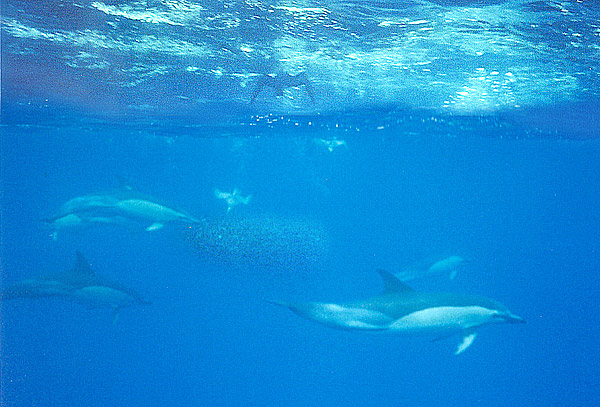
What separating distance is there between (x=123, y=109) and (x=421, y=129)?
15.1 meters

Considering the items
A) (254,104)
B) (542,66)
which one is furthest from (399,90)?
(254,104)

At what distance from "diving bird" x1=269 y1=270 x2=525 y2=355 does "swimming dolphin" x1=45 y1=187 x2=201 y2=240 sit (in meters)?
6.87

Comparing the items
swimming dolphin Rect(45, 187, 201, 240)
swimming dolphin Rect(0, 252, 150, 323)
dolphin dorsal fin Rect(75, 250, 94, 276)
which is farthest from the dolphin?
dolphin dorsal fin Rect(75, 250, 94, 276)

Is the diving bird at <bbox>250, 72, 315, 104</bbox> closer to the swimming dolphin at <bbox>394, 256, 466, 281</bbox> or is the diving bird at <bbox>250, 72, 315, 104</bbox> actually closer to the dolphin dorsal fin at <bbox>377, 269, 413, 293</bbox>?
the dolphin dorsal fin at <bbox>377, 269, 413, 293</bbox>

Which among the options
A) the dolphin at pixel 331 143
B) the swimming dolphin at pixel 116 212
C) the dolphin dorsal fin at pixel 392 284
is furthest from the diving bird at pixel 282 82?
the dolphin at pixel 331 143

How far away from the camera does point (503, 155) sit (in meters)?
38.0

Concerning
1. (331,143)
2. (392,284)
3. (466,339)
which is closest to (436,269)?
(466,339)

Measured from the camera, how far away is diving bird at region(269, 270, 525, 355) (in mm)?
9703

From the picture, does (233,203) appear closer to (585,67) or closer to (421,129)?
(421,129)

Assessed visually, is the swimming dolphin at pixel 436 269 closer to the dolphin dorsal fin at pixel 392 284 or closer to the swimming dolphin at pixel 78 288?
the dolphin dorsal fin at pixel 392 284

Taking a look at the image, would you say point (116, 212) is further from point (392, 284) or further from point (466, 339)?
point (466, 339)

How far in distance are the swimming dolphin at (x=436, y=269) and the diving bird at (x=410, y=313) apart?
7201 mm

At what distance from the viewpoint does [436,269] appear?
2070 centimetres

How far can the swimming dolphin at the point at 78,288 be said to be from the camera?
12938mm
